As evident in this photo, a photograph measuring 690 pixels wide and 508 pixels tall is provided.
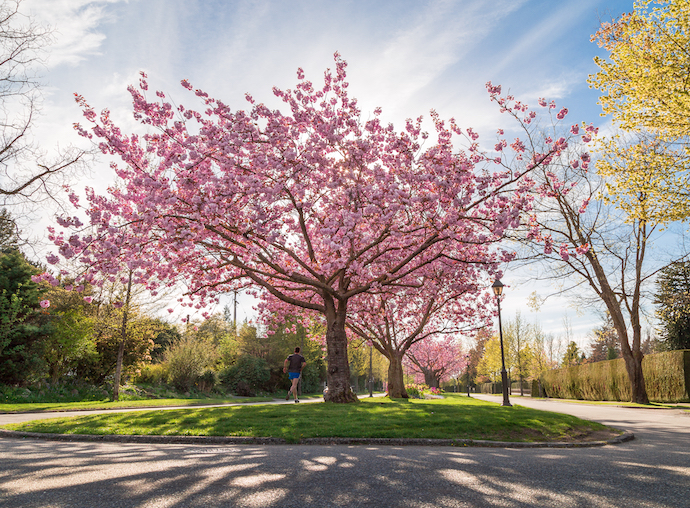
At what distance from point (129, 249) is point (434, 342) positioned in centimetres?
3446

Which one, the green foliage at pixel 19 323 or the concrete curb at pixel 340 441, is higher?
the green foliage at pixel 19 323

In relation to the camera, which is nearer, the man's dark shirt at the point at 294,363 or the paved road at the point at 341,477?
the paved road at the point at 341,477

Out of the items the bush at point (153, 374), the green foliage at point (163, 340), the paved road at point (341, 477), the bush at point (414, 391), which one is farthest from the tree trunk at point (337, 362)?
the green foliage at point (163, 340)

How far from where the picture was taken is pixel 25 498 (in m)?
3.93

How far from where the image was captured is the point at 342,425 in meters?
8.47

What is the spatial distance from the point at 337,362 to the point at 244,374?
67.8 ft

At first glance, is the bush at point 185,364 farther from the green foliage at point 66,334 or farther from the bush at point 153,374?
the green foliage at point 66,334

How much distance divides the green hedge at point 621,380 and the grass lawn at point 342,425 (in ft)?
46.6

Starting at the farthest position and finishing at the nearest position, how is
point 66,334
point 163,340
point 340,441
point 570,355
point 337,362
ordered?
point 570,355
point 163,340
point 66,334
point 337,362
point 340,441

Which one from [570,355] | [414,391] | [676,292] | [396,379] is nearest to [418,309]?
[396,379]

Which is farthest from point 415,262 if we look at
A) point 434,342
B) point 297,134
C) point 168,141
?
point 434,342

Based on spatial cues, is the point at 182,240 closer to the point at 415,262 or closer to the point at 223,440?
the point at 223,440

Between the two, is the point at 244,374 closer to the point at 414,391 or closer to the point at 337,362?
the point at 414,391

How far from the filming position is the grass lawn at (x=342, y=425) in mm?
7969
